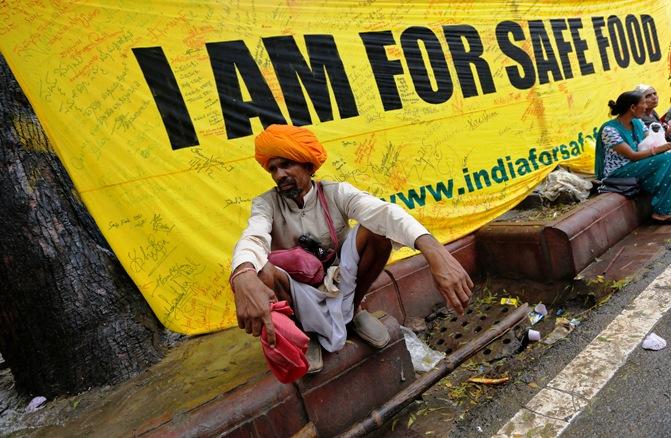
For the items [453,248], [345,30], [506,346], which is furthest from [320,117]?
[506,346]

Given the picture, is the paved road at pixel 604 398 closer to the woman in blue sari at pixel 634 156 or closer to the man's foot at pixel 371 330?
the man's foot at pixel 371 330

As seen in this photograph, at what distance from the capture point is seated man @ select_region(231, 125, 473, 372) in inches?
70.3

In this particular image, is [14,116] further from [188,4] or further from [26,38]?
[188,4]

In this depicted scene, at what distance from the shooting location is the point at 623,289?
9.80 feet

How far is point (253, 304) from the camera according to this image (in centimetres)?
171

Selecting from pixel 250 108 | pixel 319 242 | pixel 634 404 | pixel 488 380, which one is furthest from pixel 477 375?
pixel 250 108

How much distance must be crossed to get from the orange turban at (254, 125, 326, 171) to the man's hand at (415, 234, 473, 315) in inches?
29.0

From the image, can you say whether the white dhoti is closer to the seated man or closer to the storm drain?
the seated man

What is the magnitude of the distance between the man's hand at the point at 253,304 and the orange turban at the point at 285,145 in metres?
0.64

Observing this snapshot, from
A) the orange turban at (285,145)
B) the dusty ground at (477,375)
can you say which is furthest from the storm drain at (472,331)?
the orange turban at (285,145)

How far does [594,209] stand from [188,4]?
363 cm

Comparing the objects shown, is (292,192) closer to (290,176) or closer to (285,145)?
(290,176)

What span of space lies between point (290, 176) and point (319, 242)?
37 cm

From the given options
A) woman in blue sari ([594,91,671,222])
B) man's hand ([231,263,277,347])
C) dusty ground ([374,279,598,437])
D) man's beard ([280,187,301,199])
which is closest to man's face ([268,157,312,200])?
man's beard ([280,187,301,199])
